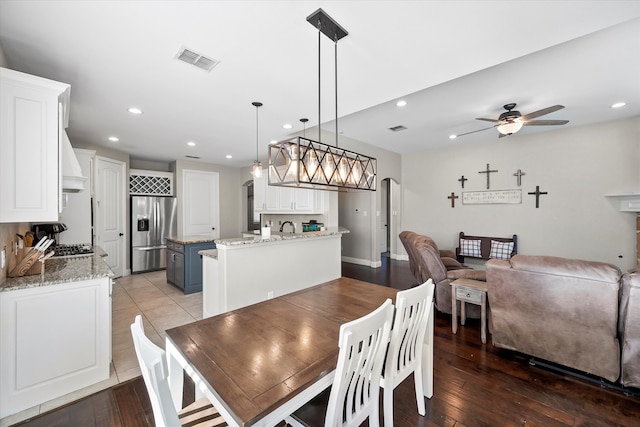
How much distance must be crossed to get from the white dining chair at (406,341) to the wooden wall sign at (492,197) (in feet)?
16.8

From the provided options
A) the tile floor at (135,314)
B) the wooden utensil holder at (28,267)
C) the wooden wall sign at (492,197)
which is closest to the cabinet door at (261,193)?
the tile floor at (135,314)

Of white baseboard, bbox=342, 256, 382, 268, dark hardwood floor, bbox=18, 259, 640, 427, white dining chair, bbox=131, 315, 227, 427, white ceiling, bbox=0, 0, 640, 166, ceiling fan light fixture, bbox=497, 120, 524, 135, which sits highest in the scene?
white ceiling, bbox=0, 0, 640, 166

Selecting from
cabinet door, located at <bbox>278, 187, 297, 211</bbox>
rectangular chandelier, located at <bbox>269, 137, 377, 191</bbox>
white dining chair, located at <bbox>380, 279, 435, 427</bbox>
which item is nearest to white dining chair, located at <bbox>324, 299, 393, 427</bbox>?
white dining chair, located at <bbox>380, 279, 435, 427</bbox>

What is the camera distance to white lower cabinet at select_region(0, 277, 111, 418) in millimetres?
1802

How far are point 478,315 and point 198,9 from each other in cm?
392

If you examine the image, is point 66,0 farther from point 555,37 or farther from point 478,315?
point 478,315

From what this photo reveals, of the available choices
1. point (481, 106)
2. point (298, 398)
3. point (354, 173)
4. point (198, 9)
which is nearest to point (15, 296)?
point (298, 398)

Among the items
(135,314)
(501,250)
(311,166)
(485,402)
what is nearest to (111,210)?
(135,314)

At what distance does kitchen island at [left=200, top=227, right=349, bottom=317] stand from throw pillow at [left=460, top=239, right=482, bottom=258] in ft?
11.6

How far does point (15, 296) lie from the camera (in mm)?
1814

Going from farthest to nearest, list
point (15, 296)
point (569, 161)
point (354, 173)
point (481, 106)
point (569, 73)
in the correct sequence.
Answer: point (569, 161)
point (481, 106)
point (569, 73)
point (354, 173)
point (15, 296)

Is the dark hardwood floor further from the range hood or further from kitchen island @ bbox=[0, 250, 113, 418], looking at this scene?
the range hood

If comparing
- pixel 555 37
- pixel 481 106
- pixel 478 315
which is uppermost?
pixel 481 106

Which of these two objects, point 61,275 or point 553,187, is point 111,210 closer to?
point 61,275
